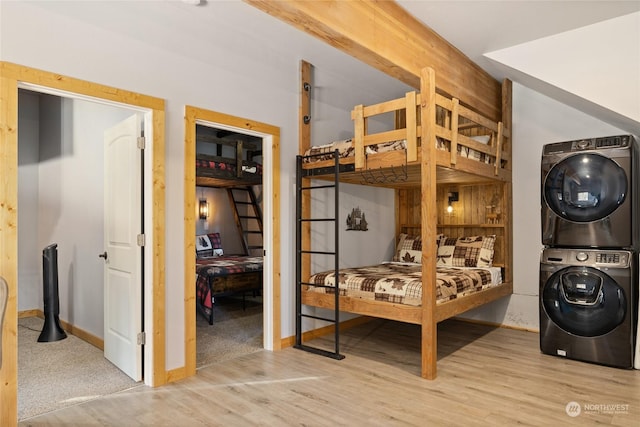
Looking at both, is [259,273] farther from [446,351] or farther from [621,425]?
[621,425]

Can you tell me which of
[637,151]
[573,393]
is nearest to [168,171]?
[573,393]

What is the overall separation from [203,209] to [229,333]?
415 centimetres

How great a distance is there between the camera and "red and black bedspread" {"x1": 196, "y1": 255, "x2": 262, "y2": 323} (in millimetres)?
5129

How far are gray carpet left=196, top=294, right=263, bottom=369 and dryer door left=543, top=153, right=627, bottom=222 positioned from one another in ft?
10.7

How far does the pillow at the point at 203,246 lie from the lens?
25.0 ft

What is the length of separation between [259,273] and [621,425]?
424 centimetres

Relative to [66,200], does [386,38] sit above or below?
above

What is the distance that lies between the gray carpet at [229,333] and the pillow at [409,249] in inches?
77.9

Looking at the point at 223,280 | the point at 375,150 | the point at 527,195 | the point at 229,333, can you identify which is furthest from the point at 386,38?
the point at 223,280

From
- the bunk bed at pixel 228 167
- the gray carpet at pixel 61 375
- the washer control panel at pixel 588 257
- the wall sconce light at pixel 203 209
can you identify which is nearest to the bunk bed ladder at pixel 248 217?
the wall sconce light at pixel 203 209

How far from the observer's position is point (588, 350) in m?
3.62

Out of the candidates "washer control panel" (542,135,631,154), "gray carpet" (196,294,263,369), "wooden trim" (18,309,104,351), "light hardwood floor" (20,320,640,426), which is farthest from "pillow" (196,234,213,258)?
"washer control panel" (542,135,631,154)

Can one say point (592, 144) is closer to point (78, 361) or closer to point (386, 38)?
point (386, 38)

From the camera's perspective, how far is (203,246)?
7.74 meters
